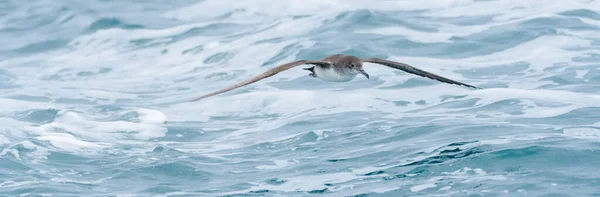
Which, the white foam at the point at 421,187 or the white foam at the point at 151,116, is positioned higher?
the white foam at the point at 151,116

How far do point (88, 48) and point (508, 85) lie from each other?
1039 cm


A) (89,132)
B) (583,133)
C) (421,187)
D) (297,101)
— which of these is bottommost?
(421,187)

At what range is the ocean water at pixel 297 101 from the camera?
440 inches

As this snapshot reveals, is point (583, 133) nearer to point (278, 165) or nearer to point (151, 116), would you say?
point (278, 165)

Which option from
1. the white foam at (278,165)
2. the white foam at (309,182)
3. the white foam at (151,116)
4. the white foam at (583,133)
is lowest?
the white foam at (309,182)

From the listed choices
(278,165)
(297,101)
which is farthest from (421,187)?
(297,101)

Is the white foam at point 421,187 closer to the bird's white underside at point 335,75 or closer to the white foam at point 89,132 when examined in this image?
the bird's white underside at point 335,75

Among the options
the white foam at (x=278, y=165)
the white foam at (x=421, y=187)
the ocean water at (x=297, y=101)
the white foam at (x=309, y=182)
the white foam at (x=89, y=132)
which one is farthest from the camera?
the white foam at (x=89, y=132)

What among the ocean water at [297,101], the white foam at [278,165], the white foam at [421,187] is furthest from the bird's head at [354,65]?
the white foam at [421,187]

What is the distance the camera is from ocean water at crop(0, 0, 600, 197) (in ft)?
36.6

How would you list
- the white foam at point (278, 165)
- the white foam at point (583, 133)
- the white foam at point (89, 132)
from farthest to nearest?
the white foam at point (89, 132)
the white foam at point (278, 165)
the white foam at point (583, 133)

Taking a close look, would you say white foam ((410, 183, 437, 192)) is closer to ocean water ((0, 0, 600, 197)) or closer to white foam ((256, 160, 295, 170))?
ocean water ((0, 0, 600, 197))

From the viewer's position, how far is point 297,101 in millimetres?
15828

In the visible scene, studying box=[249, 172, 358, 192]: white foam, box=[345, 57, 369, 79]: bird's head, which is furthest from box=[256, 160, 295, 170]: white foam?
Result: box=[345, 57, 369, 79]: bird's head
